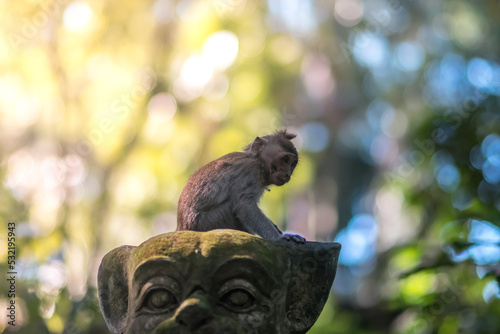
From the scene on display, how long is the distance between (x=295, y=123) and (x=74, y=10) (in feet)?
16.4

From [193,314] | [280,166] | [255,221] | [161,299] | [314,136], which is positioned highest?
[314,136]

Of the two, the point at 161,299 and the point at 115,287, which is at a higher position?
the point at 115,287

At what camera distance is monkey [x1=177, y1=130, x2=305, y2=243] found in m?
4.07

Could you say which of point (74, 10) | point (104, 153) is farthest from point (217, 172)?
point (74, 10)

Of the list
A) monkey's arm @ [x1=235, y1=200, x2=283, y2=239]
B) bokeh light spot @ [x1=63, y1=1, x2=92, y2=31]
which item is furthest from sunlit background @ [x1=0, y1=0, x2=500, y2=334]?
monkey's arm @ [x1=235, y1=200, x2=283, y2=239]

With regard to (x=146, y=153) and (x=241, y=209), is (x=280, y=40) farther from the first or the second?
(x=241, y=209)

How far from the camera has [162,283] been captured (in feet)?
10.7

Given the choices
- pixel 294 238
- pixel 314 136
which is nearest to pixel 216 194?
pixel 294 238

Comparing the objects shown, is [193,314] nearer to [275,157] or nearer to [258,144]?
[275,157]

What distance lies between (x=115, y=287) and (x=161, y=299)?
0.53 metres

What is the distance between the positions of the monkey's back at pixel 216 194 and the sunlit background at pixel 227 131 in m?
1.46

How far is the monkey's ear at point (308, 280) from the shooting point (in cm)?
350

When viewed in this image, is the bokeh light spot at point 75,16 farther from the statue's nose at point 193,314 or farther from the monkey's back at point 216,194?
the statue's nose at point 193,314

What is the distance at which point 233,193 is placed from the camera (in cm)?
423
